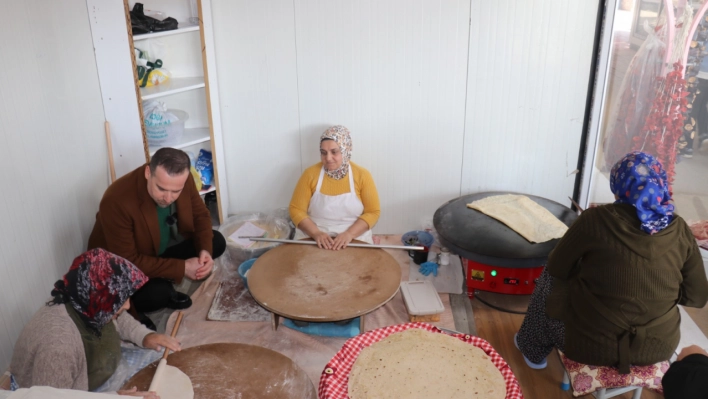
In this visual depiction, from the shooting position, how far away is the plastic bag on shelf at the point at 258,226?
12.2 ft

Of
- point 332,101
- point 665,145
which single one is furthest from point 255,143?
point 665,145

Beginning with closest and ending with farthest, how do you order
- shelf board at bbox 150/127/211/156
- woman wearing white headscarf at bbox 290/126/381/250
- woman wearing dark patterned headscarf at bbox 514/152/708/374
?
woman wearing dark patterned headscarf at bbox 514/152/708/374, woman wearing white headscarf at bbox 290/126/381/250, shelf board at bbox 150/127/211/156

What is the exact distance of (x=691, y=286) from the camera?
2322 millimetres

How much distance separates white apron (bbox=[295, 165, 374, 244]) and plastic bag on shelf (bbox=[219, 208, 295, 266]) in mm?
285

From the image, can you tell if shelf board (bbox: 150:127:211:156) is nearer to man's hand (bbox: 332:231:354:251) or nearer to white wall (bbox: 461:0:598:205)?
man's hand (bbox: 332:231:354:251)

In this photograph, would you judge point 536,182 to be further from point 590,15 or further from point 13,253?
point 13,253

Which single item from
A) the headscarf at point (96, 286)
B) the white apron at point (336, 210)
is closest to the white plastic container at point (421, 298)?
the white apron at point (336, 210)

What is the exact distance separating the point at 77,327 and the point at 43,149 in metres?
1.23

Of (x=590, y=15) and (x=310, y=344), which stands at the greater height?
(x=590, y=15)

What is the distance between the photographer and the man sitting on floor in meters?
2.84

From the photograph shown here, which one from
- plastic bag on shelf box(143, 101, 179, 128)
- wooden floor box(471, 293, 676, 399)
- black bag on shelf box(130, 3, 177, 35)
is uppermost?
black bag on shelf box(130, 3, 177, 35)

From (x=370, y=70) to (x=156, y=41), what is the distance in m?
1.50

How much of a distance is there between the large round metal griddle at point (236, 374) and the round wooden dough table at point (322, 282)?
0.38 metres

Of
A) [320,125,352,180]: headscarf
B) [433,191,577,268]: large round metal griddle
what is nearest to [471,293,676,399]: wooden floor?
[433,191,577,268]: large round metal griddle
